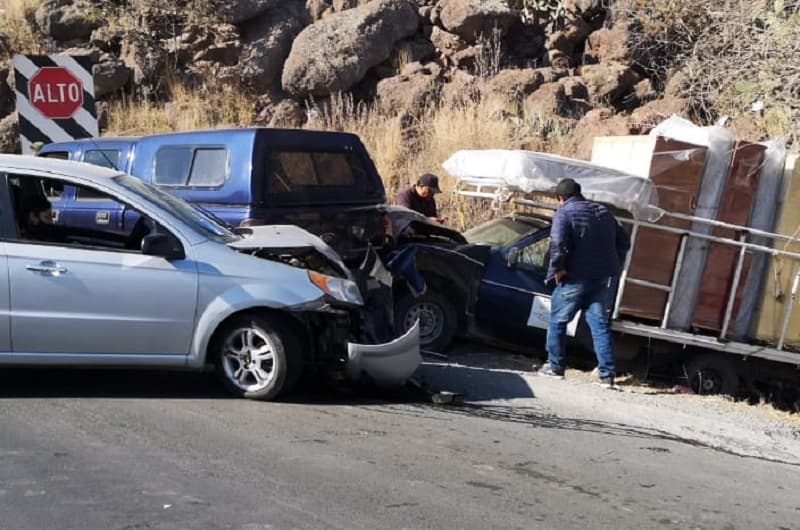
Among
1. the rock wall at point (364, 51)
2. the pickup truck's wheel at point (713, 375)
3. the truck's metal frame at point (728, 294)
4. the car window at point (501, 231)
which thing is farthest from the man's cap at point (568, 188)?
the rock wall at point (364, 51)

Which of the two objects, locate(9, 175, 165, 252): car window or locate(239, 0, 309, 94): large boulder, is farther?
locate(239, 0, 309, 94): large boulder

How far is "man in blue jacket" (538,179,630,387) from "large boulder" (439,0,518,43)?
9.20m

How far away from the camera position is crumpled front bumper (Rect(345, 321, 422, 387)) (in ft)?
24.0

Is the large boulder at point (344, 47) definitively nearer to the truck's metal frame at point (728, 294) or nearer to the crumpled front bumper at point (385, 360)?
the truck's metal frame at point (728, 294)

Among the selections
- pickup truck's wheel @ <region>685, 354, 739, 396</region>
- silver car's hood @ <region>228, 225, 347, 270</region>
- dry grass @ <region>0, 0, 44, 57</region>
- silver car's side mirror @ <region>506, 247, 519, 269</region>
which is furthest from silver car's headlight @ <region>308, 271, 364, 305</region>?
dry grass @ <region>0, 0, 44, 57</region>

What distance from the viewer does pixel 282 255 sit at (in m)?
7.44

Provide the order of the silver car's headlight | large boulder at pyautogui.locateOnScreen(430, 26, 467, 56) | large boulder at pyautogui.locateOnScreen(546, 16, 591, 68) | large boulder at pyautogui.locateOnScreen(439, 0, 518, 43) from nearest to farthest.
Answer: the silver car's headlight, large boulder at pyautogui.locateOnScreen(546, 16, 591, 68), large boulder at pyautogui.locateOnScreen(439, 0, 518, 43), large boulder at pyautogui.locateOnScreen(430, 26, 467, 56)

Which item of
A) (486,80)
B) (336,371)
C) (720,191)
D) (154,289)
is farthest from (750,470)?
(486,80)

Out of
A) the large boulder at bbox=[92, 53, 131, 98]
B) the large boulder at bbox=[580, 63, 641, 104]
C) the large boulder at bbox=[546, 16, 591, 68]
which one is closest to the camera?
the large boulder at bbox=[580, 63, 641, 104]

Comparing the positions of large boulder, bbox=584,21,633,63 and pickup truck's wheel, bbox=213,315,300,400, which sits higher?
large boulder, bbox=584,21,633,63

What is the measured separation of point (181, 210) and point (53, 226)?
940 mm

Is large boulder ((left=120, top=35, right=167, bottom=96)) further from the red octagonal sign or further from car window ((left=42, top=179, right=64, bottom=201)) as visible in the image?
car window ((left=42, top=179, right=64, bottom=201))

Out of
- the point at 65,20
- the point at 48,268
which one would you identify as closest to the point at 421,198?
the point at 48,268

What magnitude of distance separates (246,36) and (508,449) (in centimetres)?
1401
